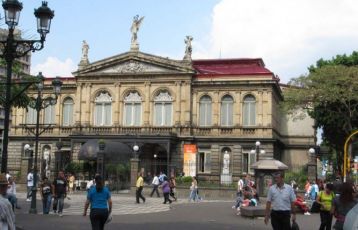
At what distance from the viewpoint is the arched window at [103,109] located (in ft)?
176

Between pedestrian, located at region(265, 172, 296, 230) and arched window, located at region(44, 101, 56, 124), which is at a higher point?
arched window, located at region(44, 101, 56, 124)

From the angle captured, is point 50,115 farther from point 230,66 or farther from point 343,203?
point 343,203

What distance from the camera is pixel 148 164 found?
2058 inches

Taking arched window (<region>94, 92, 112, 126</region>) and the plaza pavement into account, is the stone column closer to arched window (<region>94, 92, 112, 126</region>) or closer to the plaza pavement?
arched window (<region>94, 92, 112, 126</region>)

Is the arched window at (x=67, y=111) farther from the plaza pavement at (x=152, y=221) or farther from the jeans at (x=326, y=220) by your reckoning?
the jeans at (x=326, y=220)

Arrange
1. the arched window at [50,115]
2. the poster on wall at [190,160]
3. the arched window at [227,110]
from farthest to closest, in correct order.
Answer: the arched window at [50,115] → the arched window at [227,110] → the poster on wall at [190,160]

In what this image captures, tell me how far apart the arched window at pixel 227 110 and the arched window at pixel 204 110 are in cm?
126

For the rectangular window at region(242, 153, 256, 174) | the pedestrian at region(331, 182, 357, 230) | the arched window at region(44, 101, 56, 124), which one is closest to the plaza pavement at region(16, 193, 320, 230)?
the pedestrian at region(331, 182, 357, 230)

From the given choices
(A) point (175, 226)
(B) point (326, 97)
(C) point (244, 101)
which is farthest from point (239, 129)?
(A) point (175, 226)

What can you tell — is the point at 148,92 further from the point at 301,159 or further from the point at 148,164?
the point at 301,159

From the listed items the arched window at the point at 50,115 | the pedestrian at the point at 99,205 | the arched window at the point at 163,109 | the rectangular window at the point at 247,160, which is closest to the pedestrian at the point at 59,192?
the pedestrian at the point at 99,205

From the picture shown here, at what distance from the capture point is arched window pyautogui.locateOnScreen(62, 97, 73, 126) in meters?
55.8

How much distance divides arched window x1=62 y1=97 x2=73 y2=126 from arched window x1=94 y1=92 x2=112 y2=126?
3.29 meters

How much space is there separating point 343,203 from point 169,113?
42.0m
